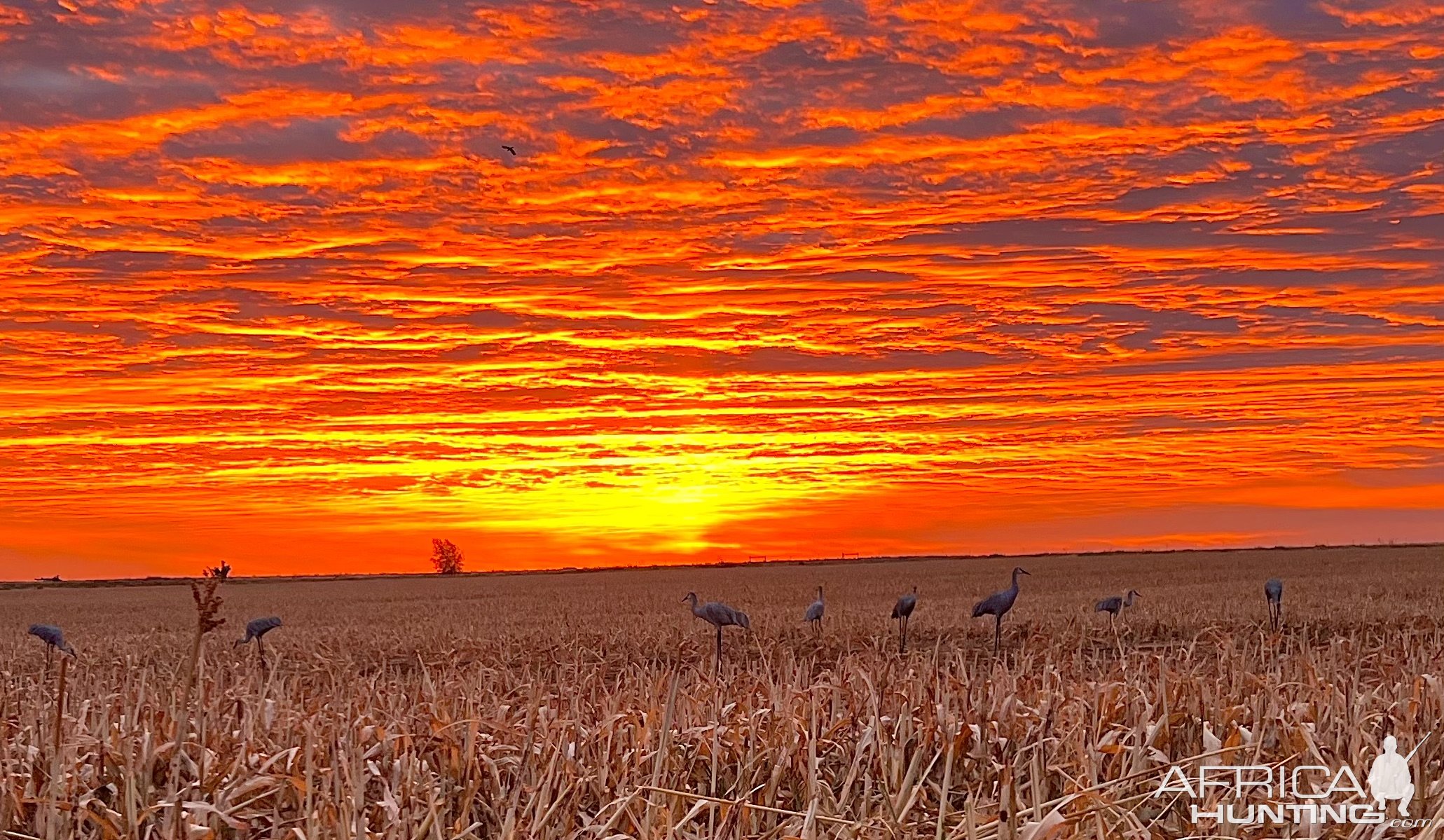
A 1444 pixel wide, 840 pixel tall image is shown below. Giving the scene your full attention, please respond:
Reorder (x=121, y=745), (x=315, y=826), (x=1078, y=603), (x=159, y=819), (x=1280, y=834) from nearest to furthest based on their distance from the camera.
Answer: (x=315, y=826), (x=1280, y=834), (x=159, y=819), (x=121, y=745), (x=1078, y=603)

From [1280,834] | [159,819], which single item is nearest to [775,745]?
[1280,834]

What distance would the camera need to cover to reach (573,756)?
616 centimetres

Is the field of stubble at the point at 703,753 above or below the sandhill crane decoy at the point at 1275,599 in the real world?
below

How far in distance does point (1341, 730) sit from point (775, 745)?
9.33ft

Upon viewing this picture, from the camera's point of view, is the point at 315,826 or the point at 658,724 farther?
the point at 658,724

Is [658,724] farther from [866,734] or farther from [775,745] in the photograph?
[866,734]

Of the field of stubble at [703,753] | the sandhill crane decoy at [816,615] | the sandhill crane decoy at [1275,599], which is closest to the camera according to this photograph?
the field of stubble at [703,753]
